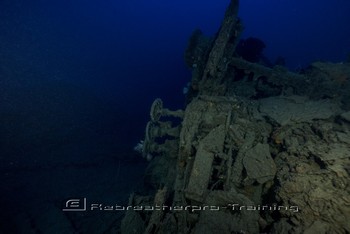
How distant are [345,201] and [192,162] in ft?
8.05

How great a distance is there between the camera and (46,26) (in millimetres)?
86625

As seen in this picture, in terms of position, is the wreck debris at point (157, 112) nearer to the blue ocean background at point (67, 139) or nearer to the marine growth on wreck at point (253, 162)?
the marine growth on wreck at point (253, 162)

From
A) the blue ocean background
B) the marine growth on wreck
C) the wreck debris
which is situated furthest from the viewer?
the blue ocean background

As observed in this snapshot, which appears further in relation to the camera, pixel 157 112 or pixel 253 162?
pixel 157 112

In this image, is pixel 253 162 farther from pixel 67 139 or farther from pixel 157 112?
pixel 67 139

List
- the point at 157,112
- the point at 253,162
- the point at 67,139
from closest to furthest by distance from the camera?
the point at 253,162, the point at 157,112, the point at 67,139

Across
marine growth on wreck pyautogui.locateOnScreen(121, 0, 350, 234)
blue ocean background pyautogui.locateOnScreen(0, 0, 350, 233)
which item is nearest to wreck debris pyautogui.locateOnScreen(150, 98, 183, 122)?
marine growth on wreck pyautogui.locateOnScreen(121, 0, 350, 234)

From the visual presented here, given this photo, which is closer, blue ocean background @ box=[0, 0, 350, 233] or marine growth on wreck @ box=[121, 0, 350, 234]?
marine growth on wreck @ box=[121, 0, 350, 234]

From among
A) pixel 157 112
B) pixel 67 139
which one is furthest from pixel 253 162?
pixel 67 139

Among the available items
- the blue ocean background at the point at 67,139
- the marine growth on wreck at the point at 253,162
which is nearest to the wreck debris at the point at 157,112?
the marine growth on wreck at the point at 253,162

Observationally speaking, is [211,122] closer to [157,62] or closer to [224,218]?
[224,218]

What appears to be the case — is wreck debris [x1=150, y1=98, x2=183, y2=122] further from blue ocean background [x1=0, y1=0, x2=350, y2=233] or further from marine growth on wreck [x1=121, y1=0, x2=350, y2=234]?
blue ocean background [x1=0, y1=0, x2=350, y2=233]

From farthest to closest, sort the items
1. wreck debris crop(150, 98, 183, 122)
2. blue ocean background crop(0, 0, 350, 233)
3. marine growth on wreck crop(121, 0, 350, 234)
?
blue ocean background crop(0, 0, 350, 233), wreck debris crop(150, 98, 183, 122), marine growth on wreck crop(121, 0, 350, 234)

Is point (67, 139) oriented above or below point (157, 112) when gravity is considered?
below
